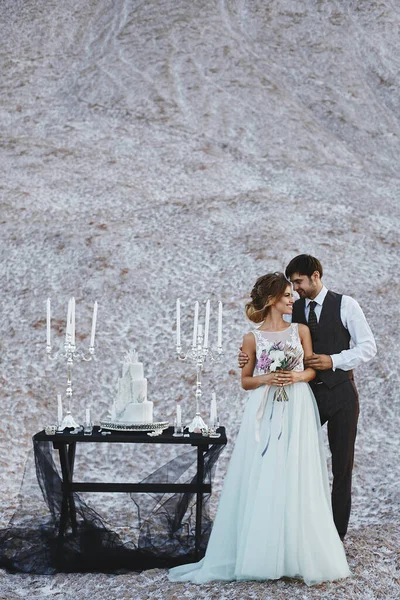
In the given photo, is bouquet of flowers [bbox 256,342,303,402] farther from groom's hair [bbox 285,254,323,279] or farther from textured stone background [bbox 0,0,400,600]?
textured stone background [bbox 0,0,400,600]

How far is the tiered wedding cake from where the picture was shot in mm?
7668

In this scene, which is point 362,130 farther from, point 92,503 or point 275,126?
point 92,503

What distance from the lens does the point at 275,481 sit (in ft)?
21.8

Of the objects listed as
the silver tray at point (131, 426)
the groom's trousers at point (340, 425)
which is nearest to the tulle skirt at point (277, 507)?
the groom's trousers at point (340, 425)

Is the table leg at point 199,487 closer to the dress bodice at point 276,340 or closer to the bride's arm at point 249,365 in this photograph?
the bride's arm at point 249,365

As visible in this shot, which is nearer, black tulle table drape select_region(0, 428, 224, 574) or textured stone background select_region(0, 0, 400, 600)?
black tulle table drape select_region(0, 428, 224, 574)

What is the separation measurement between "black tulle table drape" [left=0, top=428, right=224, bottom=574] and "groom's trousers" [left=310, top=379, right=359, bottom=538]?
1135 mm

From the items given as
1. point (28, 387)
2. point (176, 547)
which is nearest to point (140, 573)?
point (176, 547)

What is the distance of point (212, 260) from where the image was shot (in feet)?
55.5

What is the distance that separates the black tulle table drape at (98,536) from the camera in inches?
302

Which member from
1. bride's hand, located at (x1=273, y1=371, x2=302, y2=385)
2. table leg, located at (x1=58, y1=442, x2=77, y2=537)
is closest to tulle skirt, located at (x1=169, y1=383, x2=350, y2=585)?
bride's hand, located at (x1=273, y1=371, x2=302, y2=385)

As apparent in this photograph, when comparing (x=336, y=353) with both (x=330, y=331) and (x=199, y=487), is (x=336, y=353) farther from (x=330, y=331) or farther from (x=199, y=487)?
(x=199, y=487)

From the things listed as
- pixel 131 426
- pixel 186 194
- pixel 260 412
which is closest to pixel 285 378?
pixel 260 412

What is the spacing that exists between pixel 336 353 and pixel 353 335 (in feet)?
0.79
